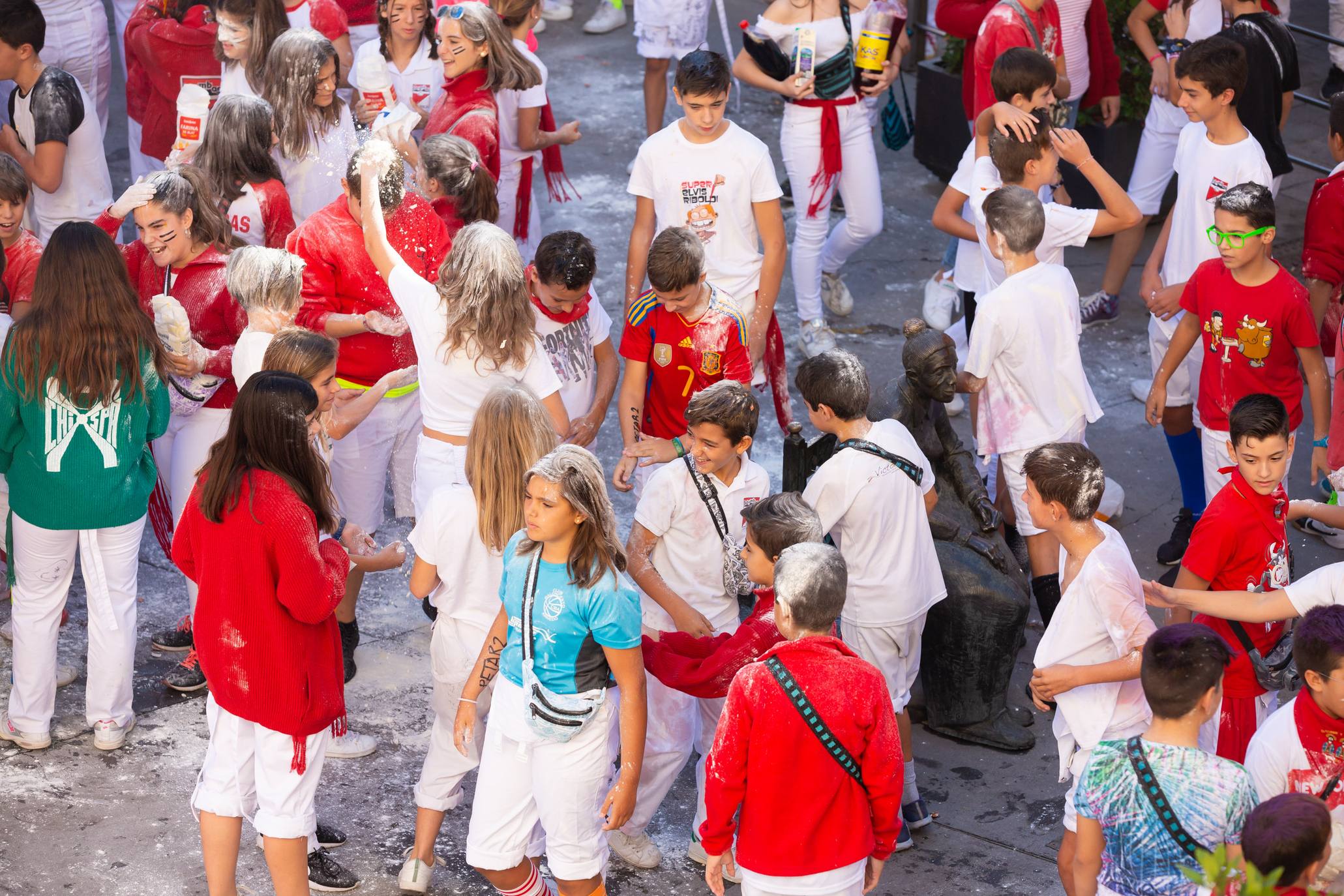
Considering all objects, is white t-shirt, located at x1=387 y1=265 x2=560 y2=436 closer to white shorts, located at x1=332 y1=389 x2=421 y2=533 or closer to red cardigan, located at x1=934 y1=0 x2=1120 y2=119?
white shorts, located at x1=332 y1=389 x2=421 y2=533

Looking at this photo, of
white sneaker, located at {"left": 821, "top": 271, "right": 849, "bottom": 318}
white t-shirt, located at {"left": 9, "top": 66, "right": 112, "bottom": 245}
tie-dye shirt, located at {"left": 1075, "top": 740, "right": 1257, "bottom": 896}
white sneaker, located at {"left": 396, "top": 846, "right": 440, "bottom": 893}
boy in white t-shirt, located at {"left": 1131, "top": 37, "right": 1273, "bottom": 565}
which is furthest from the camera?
white sneaker, located at {"left": 821, "top": 271, "right": 849, "bottom": 318}

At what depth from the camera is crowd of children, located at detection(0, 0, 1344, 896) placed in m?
3.37

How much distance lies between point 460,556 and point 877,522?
122 cm

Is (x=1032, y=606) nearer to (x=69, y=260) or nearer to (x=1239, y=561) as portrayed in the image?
(x=1239, y=561)

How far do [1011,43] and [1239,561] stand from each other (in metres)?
3.24

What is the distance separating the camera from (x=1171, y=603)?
385cm

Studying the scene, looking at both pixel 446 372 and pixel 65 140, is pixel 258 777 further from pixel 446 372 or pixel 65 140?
pixel 65 140

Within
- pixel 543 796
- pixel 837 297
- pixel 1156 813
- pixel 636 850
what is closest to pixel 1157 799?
pixel 1156 813

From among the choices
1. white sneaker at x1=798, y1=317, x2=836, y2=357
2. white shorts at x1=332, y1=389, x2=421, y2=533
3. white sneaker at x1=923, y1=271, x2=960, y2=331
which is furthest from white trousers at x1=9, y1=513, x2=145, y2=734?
white sneaker at x1=923, y1=271, x2=960, y2=331

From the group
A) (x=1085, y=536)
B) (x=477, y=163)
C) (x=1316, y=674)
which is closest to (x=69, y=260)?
(x=477, y=163)

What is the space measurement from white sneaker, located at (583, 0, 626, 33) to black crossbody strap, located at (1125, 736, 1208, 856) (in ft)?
29.5

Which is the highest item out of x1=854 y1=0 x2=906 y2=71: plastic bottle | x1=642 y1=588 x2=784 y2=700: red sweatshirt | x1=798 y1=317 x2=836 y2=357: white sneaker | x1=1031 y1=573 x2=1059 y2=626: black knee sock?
x1=854 y1=0 x2=906 y2=71: plastic bottle

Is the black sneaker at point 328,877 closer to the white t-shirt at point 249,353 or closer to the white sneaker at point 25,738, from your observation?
the white sneaker at point 25,738

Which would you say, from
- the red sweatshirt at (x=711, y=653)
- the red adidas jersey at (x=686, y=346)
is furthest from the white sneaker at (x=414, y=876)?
the red adidas jersey at (x=686, y=346)
